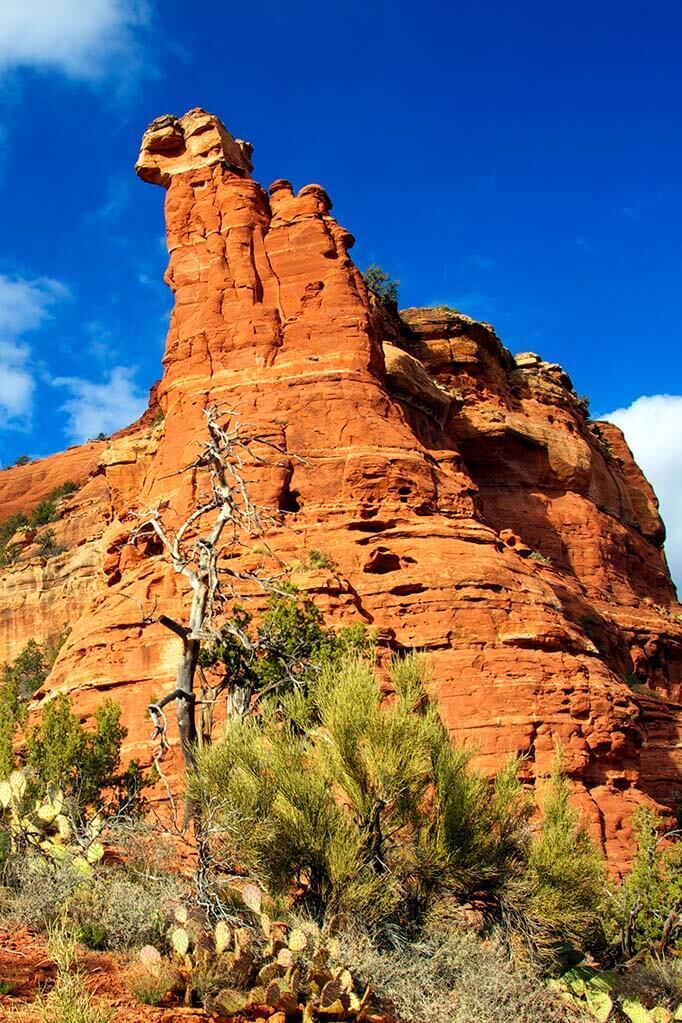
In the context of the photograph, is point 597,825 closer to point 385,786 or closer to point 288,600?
point 288,600

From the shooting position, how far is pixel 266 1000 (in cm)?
852

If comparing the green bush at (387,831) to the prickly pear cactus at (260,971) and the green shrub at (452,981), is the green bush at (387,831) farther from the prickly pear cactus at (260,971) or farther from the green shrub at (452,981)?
the prickly pear cactus at (260,971)

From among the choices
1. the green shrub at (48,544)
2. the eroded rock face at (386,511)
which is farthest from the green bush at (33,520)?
the eroded rock face at (386,511)

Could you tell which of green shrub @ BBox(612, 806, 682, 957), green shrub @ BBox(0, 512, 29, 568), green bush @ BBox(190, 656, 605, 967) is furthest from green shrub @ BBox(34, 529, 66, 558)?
green bush @ BBox(190, 656, 605, 967)

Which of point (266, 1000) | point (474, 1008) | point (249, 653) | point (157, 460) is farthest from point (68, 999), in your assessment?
point (157, 460)

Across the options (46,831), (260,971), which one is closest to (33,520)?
(46,831)

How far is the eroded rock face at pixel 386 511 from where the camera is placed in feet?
76.6

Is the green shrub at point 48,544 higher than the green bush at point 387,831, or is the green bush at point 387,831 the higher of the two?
the green shrub at point 48,544

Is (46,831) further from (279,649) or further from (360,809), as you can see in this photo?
(279,649)

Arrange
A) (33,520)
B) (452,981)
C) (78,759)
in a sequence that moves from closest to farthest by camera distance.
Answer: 1. (452,981)
2. (78,759)
3. (33,520)

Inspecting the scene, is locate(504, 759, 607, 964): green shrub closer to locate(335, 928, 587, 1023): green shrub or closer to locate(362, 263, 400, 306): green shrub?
locate(335, 928, 587, 1023): green shrub

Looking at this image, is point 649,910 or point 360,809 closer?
point 360,809

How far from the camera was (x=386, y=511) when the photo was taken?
26.9 metres

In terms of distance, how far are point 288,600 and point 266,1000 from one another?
12.7m
